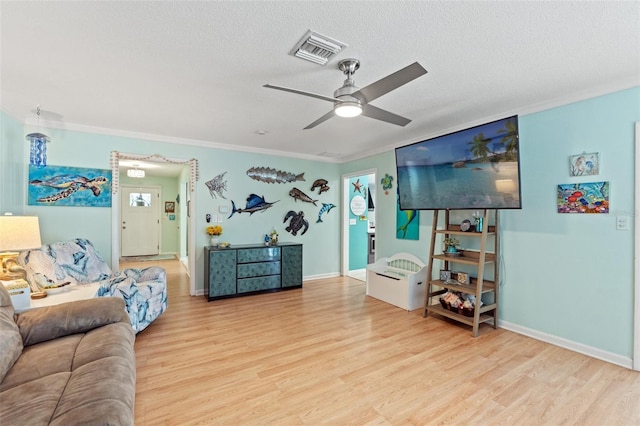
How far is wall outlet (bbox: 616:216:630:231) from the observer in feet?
8.11

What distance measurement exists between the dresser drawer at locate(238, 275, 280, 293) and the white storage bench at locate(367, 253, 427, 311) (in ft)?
4.83

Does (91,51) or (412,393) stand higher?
(91,51)

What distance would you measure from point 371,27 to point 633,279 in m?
2.89

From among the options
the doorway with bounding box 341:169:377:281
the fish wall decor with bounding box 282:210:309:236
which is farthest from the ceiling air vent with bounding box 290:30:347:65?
the doorway with bounding box 341:169:377:281

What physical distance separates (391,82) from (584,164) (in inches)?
82.4

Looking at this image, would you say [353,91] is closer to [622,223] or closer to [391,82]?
[391,82]

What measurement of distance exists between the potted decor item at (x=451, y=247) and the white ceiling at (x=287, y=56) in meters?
1.47

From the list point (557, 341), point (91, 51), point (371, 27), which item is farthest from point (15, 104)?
point (557, 341)

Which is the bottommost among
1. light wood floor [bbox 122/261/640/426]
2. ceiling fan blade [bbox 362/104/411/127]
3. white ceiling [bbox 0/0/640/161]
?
light wood floor [bbox 122/261/640/426]

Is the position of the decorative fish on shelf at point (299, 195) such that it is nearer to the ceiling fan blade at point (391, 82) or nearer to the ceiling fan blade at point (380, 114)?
the ceiling fan blade at point (380, 114)

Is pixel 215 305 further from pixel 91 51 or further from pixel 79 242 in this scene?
pixel 91 51

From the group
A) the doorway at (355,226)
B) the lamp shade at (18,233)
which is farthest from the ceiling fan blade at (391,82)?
the doorway at (355,226)

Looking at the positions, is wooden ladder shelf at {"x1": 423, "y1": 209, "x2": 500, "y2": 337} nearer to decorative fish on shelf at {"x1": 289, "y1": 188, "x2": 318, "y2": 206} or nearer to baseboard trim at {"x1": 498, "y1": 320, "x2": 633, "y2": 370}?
baseboard trim at {"x1": 498, "y1": 320, "x2": 633, "y2": 370}

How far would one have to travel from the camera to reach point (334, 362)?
2.52m
